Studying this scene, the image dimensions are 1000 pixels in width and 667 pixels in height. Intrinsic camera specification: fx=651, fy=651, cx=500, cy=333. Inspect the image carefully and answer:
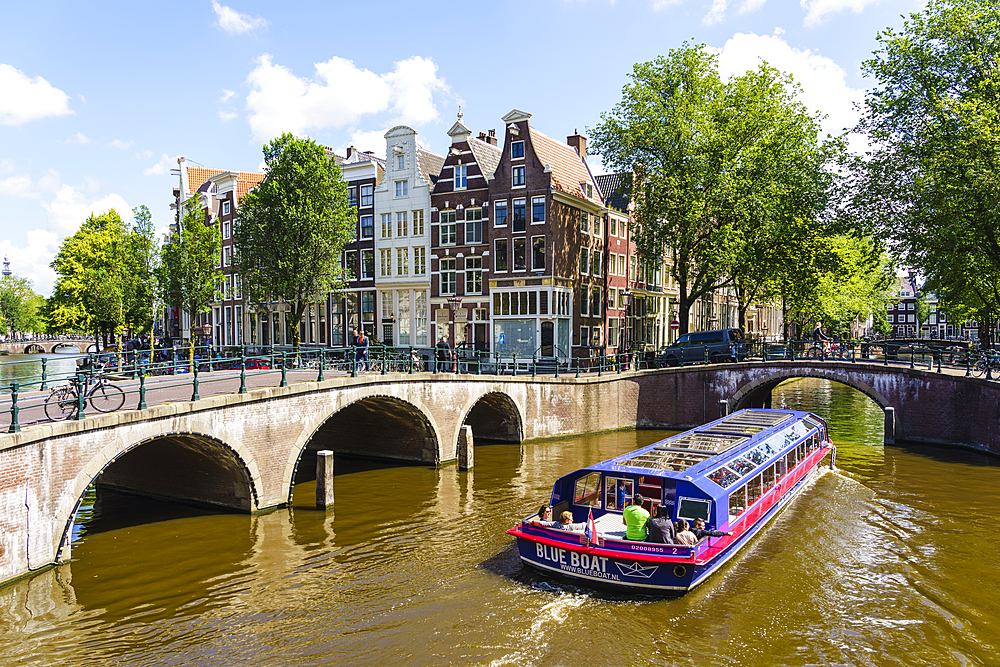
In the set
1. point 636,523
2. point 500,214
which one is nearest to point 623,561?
point 636,523

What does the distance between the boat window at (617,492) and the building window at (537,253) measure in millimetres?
24745

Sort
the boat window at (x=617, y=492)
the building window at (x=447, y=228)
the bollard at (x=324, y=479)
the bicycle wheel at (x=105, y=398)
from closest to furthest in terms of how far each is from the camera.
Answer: the bicycle wheel at (x=105, y=398), the boat window at (x=617, y=492), the bollard at (x=324, y=479), the building window at (x=447, y=228)

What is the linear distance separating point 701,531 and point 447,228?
32025 mm

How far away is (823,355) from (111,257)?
53.7 meters

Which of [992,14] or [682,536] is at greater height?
[992,14]

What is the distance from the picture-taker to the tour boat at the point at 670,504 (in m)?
12.9

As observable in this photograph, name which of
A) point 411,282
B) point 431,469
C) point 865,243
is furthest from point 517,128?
point 431,469

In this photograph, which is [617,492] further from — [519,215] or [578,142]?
[578,142]

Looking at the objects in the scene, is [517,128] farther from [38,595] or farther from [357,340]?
[38,595]

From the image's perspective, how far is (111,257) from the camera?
5409cm

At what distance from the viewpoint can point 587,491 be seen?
1581 cm

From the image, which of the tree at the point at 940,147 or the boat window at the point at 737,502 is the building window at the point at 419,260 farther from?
the boat window at the point at 737,502

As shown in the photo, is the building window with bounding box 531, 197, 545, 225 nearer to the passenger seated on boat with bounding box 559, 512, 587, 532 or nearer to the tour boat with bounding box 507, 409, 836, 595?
the tour boat with bounding box 507, 409, 836, 595

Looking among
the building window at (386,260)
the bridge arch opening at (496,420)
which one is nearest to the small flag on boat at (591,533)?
the bridge arch opening at (496,420)
